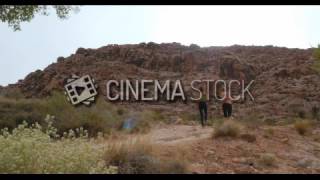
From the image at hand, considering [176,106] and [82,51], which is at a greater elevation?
[82,51]

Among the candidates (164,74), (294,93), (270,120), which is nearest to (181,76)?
(164,74)

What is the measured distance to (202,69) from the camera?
4178 cm

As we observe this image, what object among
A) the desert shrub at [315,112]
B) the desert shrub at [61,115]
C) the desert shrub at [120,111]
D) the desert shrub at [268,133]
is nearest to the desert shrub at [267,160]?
the desert shrub at [268,133]

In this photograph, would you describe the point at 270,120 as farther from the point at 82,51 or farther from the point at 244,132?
the point at 82,51

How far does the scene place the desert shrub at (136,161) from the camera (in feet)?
31.6

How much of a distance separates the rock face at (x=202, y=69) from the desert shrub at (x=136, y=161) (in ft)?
73.6

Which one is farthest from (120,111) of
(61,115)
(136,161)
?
(136,161)

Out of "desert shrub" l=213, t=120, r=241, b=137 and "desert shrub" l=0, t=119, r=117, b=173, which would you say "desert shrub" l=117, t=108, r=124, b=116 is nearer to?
"desert shrub" l=213, t=120, r=241, b=137

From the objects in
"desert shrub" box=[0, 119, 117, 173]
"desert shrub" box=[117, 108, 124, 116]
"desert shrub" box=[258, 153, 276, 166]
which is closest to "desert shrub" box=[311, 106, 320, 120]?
"desert shrub" box=[117, 108, 124, 116]

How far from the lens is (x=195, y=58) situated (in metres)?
43.7

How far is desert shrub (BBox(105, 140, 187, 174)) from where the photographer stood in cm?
963

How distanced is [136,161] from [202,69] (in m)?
32.1

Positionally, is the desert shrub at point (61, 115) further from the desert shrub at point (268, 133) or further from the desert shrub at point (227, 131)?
the desert shrub at point (227, 131)

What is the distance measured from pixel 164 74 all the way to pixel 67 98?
53.3 ft
